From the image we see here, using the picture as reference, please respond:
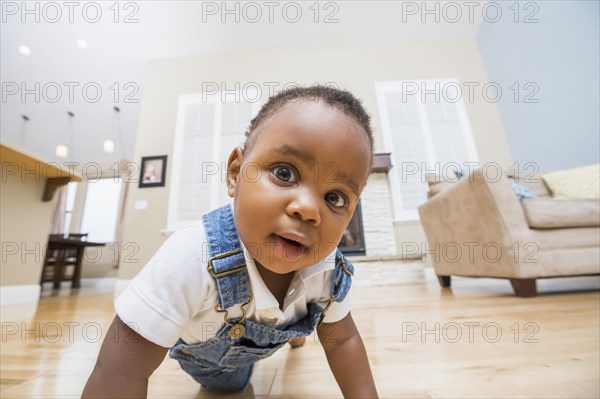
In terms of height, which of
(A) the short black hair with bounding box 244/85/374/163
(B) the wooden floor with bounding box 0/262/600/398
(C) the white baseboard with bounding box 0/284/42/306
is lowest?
(C) the white baseboard with bounding box 0/284/42/306

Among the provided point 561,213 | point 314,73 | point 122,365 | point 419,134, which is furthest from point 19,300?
point 419,134

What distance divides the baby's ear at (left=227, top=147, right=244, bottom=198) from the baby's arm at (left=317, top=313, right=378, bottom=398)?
28 centimetres

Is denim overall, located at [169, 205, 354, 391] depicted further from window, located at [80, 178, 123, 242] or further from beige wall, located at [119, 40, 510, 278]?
window, located at [80, 178, 123, 242]

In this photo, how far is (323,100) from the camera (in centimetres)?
44

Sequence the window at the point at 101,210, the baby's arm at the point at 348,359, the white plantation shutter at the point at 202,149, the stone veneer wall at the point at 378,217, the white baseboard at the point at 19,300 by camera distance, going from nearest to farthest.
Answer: the baby's arm at the point at 348,359
the white baseboard at the point at 19,300
the stone veneer wall at the point at 378,217
the white plantation shutter at the point at 202,149
the window at the point at 101,210

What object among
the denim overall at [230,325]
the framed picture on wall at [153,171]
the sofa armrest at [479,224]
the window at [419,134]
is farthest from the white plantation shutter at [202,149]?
the denim overall at [230,325]

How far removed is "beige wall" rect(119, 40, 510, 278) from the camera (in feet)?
12.1

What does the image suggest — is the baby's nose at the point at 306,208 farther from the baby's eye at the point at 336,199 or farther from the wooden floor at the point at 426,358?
the wooden floor at the point at 426,358

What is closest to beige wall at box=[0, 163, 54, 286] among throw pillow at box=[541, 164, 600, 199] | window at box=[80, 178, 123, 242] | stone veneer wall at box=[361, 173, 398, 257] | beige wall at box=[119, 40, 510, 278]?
beige wall at box=[119, 40, 510, 278]

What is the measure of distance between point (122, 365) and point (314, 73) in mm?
4150

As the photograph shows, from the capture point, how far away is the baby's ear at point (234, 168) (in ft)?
1.59

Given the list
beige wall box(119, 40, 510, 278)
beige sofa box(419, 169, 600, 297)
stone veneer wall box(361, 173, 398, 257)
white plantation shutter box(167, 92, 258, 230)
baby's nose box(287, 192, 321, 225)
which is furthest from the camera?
beige wall box(119, 40, 510, 278)

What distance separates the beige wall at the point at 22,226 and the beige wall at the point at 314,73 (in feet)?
4.02

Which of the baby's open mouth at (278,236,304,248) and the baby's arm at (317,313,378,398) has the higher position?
the baby's open mouth at (278,236,304,248)
